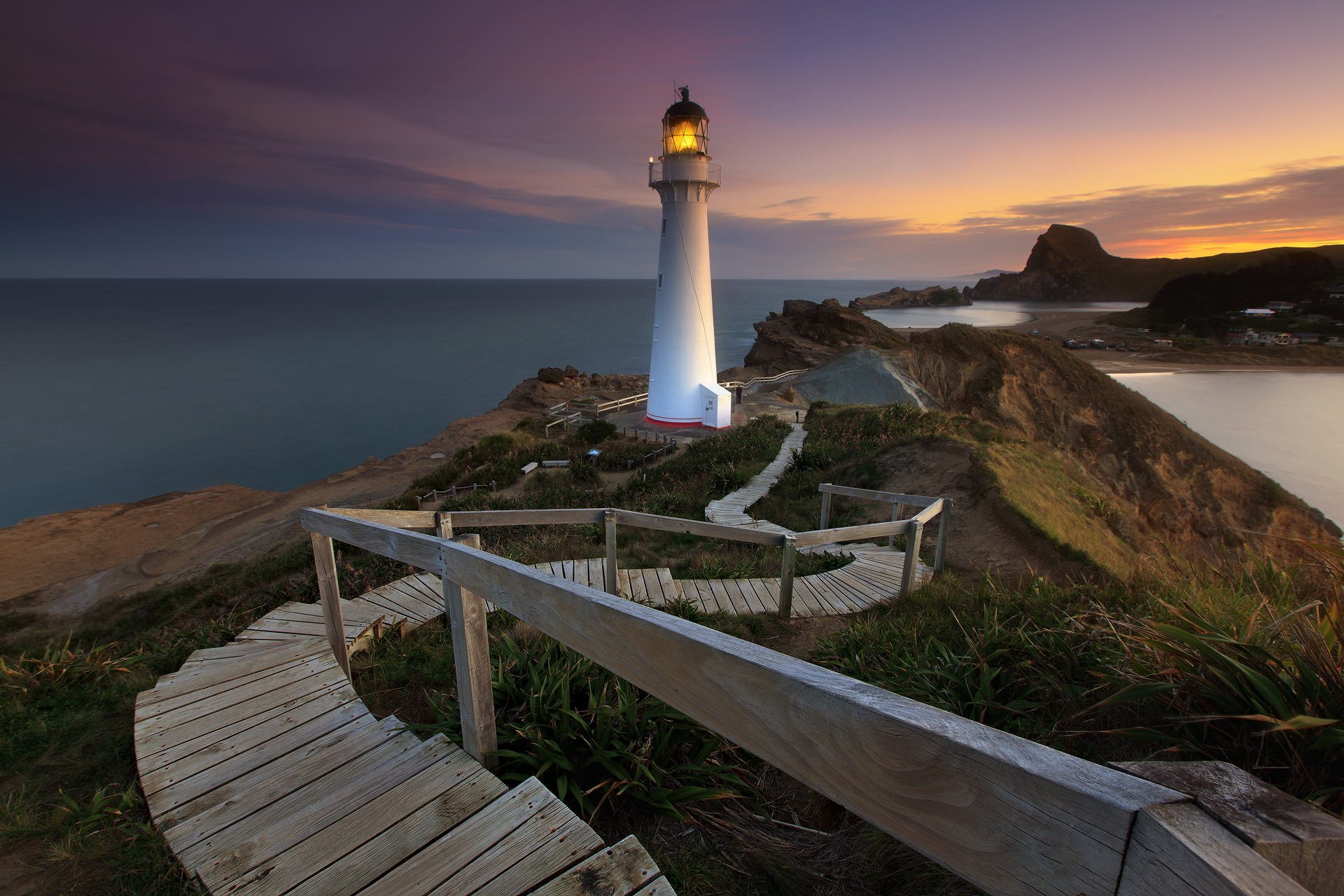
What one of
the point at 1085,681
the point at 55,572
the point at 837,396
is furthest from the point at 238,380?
the point at 1085,681

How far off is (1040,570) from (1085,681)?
19.3 ft

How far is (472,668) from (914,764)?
5.93ft

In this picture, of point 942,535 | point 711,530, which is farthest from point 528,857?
point 942,535

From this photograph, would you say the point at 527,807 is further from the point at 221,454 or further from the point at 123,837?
the point at 221,454

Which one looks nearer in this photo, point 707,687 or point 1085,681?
point 707,687

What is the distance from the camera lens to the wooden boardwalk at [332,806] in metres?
2.04

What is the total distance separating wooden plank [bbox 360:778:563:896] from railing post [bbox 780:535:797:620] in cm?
386

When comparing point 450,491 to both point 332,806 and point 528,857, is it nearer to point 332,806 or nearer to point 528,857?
point 332,806

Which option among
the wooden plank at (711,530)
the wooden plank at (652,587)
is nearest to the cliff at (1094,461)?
the wooden plank at (711,530)

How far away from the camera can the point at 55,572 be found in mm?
22297

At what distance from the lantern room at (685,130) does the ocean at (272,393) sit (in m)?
23.6

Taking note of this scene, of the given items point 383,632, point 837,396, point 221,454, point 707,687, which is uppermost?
point 707,687

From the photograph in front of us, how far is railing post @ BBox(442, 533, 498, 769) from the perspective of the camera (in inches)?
93.3

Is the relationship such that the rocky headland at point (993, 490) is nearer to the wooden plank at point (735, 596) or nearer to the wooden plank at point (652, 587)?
the wooden plank at point (735, 596)
